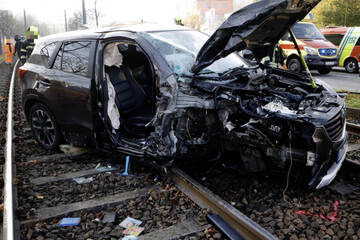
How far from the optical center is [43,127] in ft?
17.7

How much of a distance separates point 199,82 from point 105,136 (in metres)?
1.59

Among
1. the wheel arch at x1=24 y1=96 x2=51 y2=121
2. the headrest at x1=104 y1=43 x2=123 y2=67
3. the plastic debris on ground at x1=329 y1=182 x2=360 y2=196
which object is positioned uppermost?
the headrest at x1=104 y1=43 x2=123 y2=67

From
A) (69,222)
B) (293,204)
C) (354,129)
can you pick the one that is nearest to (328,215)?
(293,204)

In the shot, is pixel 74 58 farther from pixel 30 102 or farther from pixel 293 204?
Result: pixel 293 204

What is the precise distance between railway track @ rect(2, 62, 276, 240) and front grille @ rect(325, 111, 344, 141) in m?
1.13

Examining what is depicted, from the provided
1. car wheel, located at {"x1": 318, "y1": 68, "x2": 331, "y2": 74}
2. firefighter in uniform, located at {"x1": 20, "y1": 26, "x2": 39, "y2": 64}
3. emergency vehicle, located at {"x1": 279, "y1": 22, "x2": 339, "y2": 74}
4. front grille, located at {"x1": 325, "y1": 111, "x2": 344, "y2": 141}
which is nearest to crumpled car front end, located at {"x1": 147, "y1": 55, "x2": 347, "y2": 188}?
front grille, located at {"x1": 325, "y1": 111, "x2": 344, "y2": 141}

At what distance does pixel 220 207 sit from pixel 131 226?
2.85 feet

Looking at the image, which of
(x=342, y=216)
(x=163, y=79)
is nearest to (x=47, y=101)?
(x=163, y=79)

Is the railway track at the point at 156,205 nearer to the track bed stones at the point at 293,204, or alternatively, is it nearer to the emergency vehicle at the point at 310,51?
the track bed stones at the point at 293,204

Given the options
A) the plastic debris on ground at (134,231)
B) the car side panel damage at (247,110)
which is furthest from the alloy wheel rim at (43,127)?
the plastic debris on ground at (134,231)

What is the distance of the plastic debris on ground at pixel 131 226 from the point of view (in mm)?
3071

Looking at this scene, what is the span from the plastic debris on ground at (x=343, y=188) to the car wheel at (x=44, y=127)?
3.93 m

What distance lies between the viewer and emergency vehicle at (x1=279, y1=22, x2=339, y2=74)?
13.8 meters

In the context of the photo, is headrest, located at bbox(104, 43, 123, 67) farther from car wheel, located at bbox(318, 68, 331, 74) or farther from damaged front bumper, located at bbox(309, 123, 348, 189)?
car wheel, located at bbox(318, 68, 331, 74)
